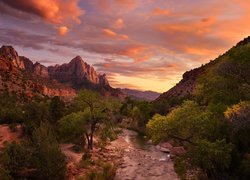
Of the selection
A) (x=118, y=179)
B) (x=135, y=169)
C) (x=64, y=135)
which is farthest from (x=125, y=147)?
(x=118, y=179)

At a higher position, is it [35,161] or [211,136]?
[211,136]

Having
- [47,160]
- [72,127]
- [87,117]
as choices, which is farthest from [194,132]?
[87,117]

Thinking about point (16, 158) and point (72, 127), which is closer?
point (16, 158)

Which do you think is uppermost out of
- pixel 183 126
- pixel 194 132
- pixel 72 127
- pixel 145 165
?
pixel 183 126

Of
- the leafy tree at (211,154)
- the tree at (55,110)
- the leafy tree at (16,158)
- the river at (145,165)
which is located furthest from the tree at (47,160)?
the tree at (55,110)

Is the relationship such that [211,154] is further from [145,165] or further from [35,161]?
[145,165]

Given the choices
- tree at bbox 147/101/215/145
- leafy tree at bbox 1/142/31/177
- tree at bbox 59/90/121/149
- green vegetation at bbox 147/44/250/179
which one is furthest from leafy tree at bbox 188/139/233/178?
tree at bbox 59/90/121/149

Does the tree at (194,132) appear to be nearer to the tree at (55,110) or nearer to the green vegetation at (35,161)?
the green vegetation at (35,161)

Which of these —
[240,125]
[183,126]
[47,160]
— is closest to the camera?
[240,125]

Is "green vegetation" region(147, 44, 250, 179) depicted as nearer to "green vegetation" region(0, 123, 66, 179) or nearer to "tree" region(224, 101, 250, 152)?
"tree" region(224, 101, 250, 152)

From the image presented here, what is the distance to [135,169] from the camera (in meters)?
32.9

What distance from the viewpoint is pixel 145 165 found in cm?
3491

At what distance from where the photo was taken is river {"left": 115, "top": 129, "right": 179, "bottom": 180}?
2994cm

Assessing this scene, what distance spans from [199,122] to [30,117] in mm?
28008
